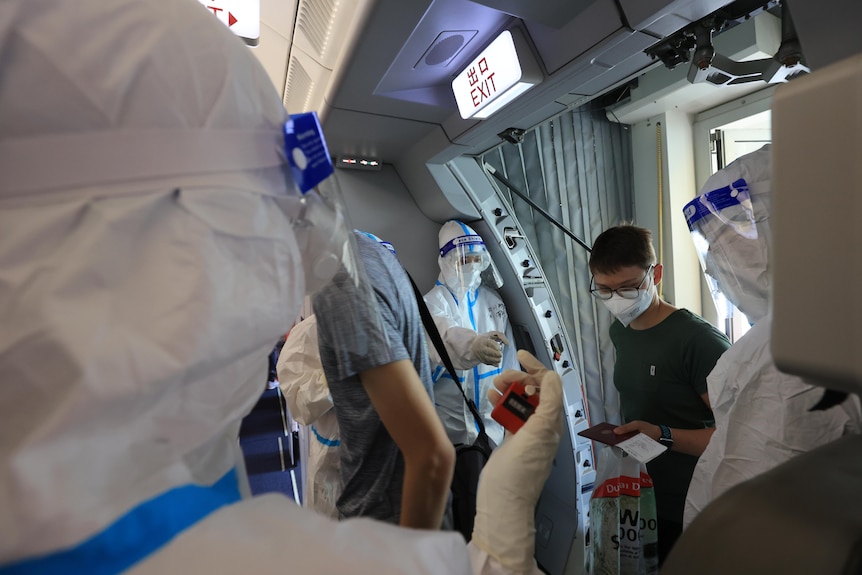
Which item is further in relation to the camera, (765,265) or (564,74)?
(564,74)

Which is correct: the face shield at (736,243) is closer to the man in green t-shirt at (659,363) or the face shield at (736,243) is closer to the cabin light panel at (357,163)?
the man in green t-shirt at (659,363)

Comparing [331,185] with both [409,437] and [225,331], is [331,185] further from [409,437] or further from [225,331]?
[409,437]

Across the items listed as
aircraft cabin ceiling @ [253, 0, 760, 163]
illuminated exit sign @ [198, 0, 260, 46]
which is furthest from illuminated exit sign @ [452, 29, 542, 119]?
illuminated exit sign @ [198, 0, 260, 46]

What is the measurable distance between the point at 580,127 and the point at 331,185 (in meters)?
2.88

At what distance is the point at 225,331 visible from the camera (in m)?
0.42

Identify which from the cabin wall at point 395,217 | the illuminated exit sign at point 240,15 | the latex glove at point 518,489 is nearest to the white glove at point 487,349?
the cabin wall at point 395,217

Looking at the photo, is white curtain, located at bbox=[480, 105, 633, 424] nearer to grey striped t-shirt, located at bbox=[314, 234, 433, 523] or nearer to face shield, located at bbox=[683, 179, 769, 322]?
face shield, located at bbox=[683, 179, 769, 322]

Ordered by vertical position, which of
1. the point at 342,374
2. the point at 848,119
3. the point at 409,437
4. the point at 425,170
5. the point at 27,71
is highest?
the point at 425,170

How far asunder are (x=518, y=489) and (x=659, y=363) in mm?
1207

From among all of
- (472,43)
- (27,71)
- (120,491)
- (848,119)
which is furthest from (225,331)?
(472,43)

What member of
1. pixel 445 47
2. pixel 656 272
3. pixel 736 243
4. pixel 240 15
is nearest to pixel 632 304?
pixel 656 272

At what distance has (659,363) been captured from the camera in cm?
161

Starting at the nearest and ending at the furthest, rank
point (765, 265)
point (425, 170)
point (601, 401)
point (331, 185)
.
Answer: point (331, 185) → point (765, 265) → point (425, 170) → point (601, 401)

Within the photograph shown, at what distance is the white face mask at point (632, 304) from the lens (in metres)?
1.71
